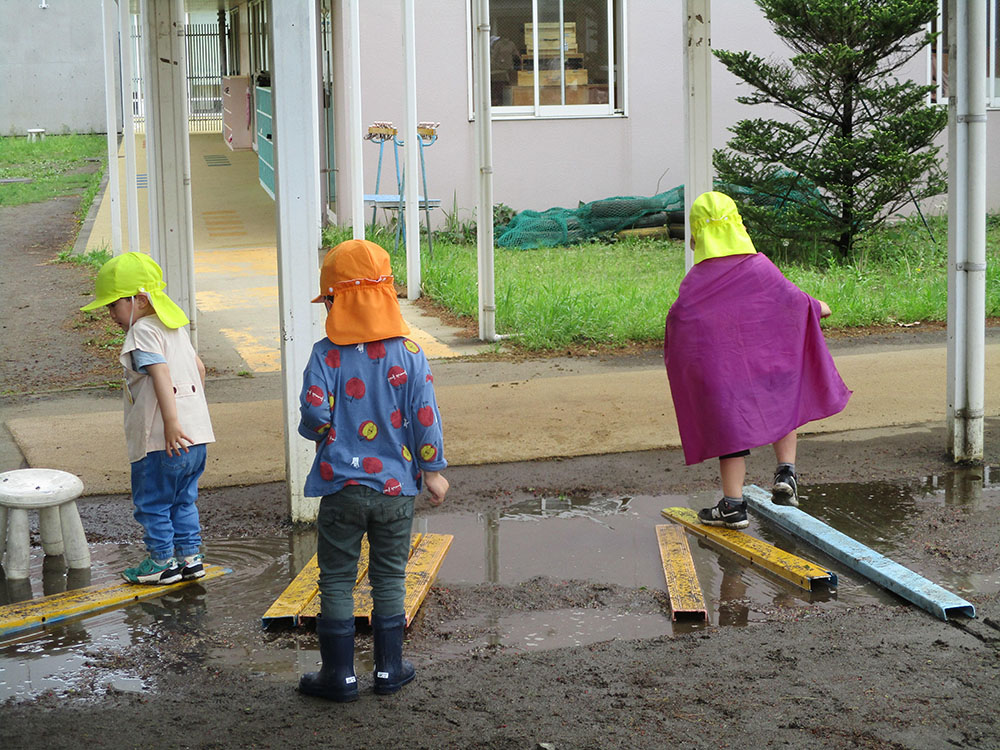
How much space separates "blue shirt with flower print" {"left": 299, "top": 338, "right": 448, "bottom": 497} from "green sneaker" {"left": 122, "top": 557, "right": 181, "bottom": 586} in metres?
1.37

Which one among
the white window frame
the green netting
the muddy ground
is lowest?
the muddy ground

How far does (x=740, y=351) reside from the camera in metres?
5.53

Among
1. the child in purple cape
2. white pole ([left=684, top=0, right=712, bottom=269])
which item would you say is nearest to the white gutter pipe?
the child in purple cape

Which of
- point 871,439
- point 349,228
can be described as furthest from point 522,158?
point 871,439

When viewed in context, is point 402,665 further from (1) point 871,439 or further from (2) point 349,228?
→ (2) point 349,228

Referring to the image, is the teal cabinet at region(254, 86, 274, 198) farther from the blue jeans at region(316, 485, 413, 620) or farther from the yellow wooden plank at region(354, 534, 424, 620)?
the blue jeans at region(316, 485, 413, 620)

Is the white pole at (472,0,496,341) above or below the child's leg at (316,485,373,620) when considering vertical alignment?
above

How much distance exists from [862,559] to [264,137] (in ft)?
57.9

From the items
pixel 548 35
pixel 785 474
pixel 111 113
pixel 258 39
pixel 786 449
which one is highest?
pixel 258 39

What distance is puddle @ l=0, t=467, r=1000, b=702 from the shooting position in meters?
4.31

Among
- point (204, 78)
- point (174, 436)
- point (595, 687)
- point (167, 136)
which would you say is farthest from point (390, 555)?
point (204, 78)

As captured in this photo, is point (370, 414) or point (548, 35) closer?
point (370, 414)

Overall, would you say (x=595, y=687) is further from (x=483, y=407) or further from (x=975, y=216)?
(x=483, y=407)

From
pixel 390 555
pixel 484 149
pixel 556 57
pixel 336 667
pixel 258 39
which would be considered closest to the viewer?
pixel 336 667
